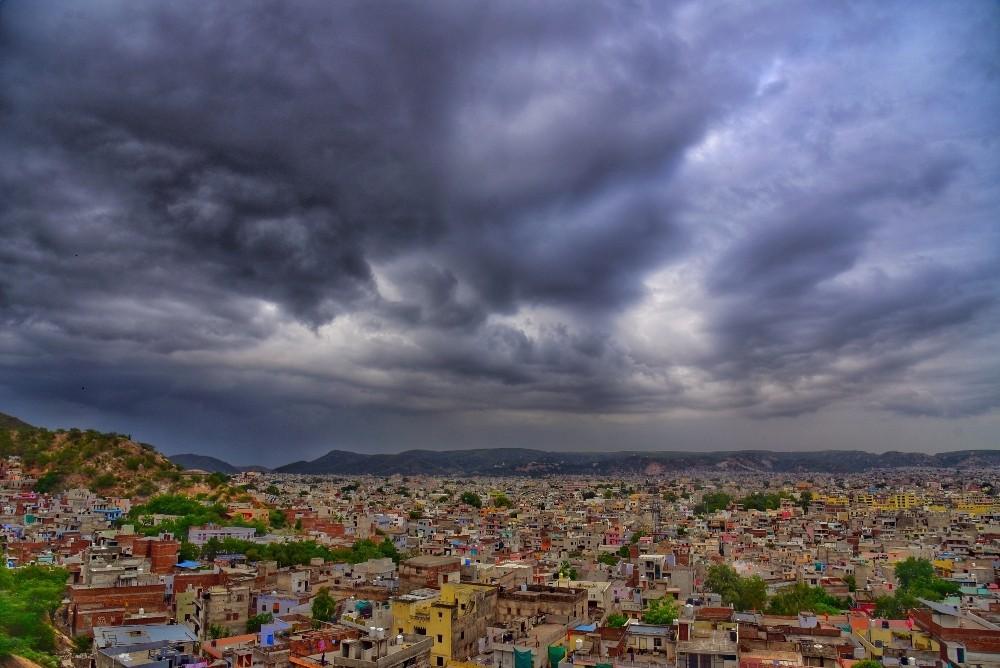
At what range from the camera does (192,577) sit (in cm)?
2894

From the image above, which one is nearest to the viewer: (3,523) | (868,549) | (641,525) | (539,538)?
(3,523)

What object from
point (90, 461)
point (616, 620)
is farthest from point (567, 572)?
point (90, 461)

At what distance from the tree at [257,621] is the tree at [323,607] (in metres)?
1.61

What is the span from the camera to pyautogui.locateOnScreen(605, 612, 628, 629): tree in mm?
24875

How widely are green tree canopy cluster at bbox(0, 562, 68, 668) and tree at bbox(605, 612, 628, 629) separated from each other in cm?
1634

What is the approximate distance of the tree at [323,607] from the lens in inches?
1065

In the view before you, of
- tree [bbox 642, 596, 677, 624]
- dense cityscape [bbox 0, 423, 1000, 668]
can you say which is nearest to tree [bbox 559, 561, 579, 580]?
A: dense cityscape [bbox 0, 423, 1000, 668]

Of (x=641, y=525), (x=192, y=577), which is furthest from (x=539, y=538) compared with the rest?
(x=192, y=577)

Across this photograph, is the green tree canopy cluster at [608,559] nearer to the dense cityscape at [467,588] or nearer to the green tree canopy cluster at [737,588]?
the dense cityscape at [467,588]

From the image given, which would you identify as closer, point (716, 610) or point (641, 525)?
point (716, 610)

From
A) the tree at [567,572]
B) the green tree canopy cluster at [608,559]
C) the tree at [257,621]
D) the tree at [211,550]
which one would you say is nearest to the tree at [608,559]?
the green tree canopy cluster at [608,559]

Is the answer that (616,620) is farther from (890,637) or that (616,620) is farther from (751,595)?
(890,637)

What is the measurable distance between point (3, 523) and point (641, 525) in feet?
146

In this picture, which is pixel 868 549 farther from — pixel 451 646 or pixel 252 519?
pixel 252 519
